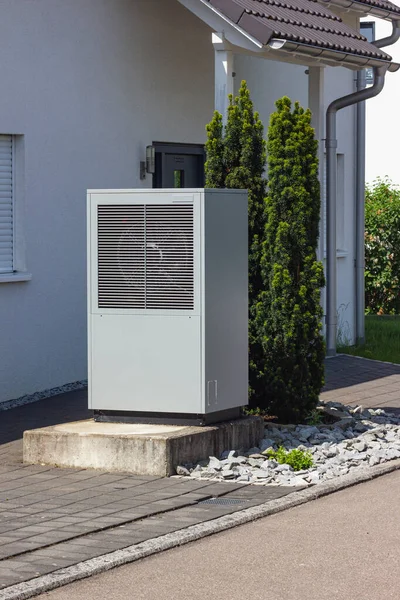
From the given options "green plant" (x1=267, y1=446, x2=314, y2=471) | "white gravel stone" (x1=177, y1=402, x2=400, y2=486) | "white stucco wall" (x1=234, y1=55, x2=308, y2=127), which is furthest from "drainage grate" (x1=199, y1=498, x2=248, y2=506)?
"white stucco wall" (x1=234, y1=55, x2=308, y2=127)

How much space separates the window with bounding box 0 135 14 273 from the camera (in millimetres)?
11648

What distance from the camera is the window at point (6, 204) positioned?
1165 cm

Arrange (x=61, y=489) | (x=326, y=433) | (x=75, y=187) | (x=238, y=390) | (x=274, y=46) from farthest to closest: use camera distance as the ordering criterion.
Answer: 1. (x=75, y=187)
2. (x=274, y=46)
3. (x=326, y=433)
4. (x=238, y=390)
5. (x=61, y=489)

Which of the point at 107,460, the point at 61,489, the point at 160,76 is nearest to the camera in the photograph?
the point at 61,489

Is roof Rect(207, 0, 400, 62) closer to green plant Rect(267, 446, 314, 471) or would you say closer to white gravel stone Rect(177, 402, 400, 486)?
white gravel stone Rect(177, 402, 400, 486)

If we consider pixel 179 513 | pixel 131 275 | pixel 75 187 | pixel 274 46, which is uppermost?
pixel 274 46

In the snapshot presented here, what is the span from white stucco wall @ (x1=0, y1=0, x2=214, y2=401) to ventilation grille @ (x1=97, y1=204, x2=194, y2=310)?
109 inches

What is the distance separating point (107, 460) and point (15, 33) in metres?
4.83

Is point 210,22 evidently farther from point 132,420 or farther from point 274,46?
point 132,420

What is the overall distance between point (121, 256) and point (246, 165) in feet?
5.36

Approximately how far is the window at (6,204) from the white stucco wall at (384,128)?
42.5 feet

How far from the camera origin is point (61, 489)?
7.82 meters

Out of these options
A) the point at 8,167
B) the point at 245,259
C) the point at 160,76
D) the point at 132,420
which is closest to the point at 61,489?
the point at 132,420

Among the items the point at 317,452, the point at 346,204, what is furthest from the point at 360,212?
the point at 317,452
